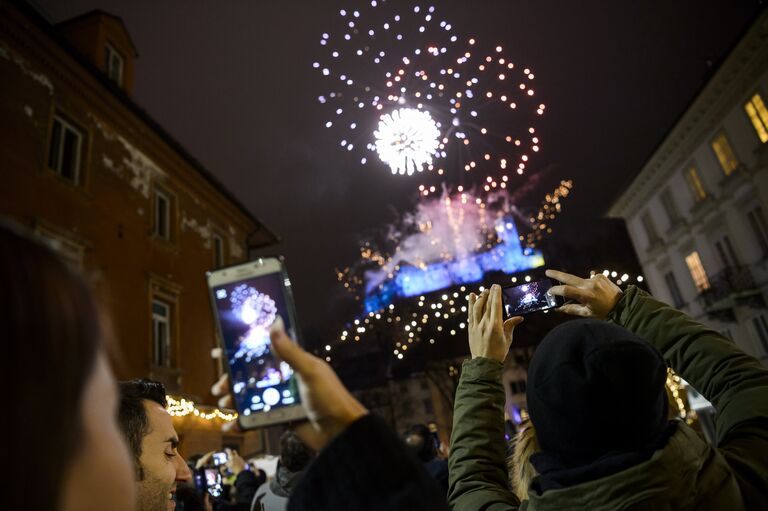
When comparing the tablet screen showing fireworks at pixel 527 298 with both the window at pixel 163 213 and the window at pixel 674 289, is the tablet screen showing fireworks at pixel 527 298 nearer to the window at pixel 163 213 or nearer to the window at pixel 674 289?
the window at pixel 163 213

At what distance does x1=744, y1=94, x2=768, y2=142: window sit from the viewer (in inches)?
731

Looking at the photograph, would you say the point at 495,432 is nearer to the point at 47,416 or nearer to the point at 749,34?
the point at 47,416

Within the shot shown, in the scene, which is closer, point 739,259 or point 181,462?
point 181,462

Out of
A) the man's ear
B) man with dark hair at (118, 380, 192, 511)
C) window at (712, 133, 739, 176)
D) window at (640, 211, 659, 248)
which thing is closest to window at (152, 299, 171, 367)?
man with dark hair at (118, 380, 192, 511)

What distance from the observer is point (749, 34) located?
1739cm

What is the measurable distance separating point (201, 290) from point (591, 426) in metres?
17.5

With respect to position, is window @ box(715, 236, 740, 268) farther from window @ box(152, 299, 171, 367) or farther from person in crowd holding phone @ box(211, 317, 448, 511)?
person in crowd holding phone @ box(211, 317, 448, 511)

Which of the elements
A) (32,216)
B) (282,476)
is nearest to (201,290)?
(32,216)

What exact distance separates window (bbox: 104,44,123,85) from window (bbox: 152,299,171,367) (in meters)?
7.57

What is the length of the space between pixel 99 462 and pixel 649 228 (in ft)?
108

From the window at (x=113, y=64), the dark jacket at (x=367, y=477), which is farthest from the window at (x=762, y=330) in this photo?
the window at (x=113, y=64)

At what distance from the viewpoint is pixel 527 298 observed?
97.0 inches

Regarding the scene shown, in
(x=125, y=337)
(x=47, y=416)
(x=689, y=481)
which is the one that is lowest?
(x=689, y=481)

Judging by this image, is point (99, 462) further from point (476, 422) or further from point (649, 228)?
point (649, 228)
